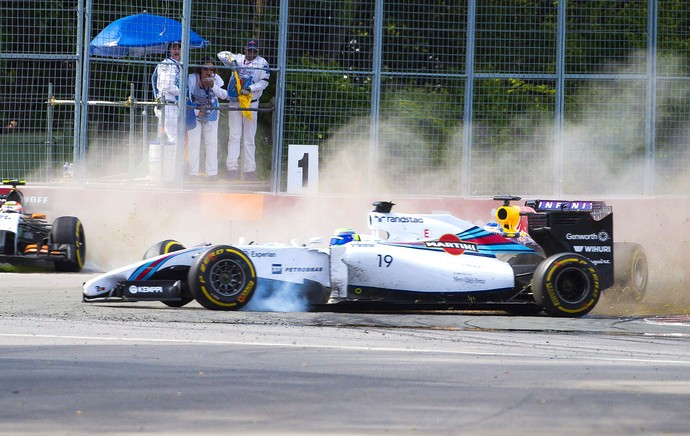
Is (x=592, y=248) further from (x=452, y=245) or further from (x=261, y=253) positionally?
(x=261, y=253)

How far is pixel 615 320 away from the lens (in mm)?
10906

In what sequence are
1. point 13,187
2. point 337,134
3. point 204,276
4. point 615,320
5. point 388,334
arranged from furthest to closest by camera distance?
point 337,134, point 13,187, point 615,320, point 204,276, point 388,334

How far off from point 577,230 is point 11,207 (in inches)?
295

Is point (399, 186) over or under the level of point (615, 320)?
over

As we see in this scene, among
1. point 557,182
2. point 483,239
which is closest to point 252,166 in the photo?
point 557,182

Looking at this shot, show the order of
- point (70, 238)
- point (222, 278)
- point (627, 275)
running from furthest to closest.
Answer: point (70, 238)
point (627, 275)
point (222, 278)

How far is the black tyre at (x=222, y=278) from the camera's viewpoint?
10.2 m

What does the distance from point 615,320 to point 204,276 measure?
388cm

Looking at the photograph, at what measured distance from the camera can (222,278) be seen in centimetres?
1037

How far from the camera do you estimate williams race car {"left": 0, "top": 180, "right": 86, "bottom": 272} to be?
47.3 feet

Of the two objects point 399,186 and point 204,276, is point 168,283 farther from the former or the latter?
point 399,186

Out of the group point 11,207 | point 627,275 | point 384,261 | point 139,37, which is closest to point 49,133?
point 11,207

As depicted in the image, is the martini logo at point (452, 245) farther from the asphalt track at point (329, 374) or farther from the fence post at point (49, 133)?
the fence post at point (49, 133)

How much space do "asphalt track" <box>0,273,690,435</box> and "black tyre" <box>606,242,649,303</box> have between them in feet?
7.66
